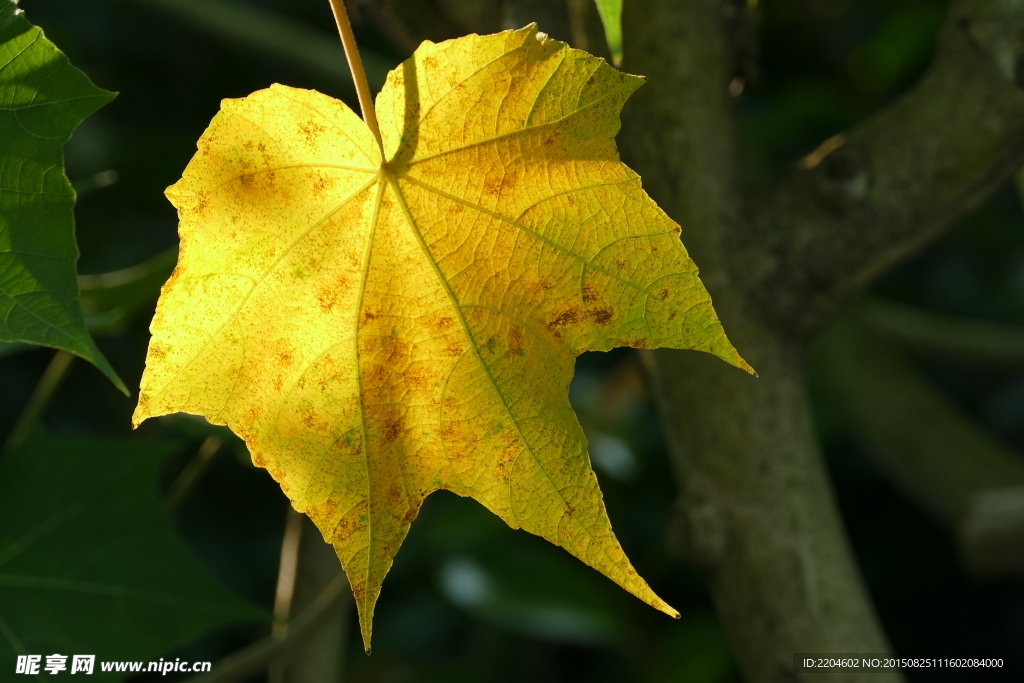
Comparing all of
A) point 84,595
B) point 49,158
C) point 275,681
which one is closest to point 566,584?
point 275,681

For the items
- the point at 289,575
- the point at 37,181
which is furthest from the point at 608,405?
the point at 37,181

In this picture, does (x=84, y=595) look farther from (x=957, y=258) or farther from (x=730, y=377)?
(x=957, y=258)

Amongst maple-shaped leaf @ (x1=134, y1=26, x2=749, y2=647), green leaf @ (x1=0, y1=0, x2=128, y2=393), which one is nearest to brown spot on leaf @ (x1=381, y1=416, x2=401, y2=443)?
maple-shaped leaf @ (x1=134, y1=26, x2=749, y2=647)

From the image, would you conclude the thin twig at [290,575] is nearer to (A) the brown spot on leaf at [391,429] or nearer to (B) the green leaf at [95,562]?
(B) the green leaf at [95,562]

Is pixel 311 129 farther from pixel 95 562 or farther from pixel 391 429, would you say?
pixel 95 562

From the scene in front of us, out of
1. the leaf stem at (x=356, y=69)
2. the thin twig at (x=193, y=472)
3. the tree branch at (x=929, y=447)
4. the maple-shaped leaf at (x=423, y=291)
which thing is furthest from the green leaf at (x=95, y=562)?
the tree branch at (x=929, y=447)

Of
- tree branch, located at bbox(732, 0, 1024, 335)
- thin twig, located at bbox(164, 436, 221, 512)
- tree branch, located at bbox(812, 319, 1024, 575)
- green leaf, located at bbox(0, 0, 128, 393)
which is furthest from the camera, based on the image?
tree branch, located at bbox(812, 319, 1024, 575)

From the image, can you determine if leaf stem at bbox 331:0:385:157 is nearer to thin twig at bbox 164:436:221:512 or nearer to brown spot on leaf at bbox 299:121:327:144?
brown spot on leaf at bbox 299:121:327:144
